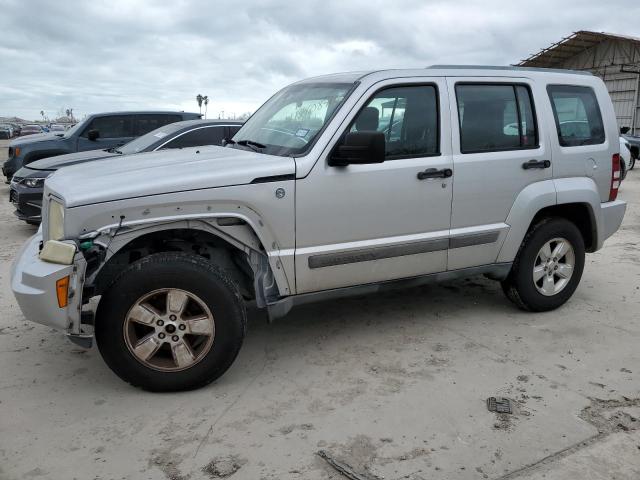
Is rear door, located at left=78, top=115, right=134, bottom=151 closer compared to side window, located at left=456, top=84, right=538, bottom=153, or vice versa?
side window, located at left=456, top=84, right=538, bottom=153

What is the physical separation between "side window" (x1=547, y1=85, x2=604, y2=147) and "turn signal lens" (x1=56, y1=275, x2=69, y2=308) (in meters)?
3.80

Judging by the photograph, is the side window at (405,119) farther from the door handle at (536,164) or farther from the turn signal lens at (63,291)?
the turn signal lens at (63,291)

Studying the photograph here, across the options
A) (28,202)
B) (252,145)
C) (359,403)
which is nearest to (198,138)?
(28,202)

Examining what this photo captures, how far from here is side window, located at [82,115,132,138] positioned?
32.3 feet

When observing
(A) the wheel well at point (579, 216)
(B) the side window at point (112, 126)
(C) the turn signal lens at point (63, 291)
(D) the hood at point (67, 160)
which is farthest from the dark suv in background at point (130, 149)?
(C) the turn signal lens at point (63, 291)

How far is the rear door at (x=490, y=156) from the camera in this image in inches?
168

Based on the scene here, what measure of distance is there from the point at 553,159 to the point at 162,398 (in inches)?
135

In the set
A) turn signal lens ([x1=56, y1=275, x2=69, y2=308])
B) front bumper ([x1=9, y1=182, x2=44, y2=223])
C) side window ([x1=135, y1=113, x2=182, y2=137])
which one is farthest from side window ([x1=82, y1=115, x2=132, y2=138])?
turn signal lens ([x1=56, y1=275, x2=69, y2=308])

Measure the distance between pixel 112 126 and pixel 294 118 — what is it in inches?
262

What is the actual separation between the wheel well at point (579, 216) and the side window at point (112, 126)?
7.38 meters

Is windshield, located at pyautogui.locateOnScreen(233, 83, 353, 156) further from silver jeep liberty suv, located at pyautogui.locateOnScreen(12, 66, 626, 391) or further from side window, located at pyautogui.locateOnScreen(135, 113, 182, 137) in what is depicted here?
side window, located at pyautogui.locateOnScreen(135, 113, 182, 137)

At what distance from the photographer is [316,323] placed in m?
4.74

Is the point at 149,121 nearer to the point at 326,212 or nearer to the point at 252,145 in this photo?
the point at 252,145

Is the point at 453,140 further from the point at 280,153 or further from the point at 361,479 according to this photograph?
the point at 361,479
